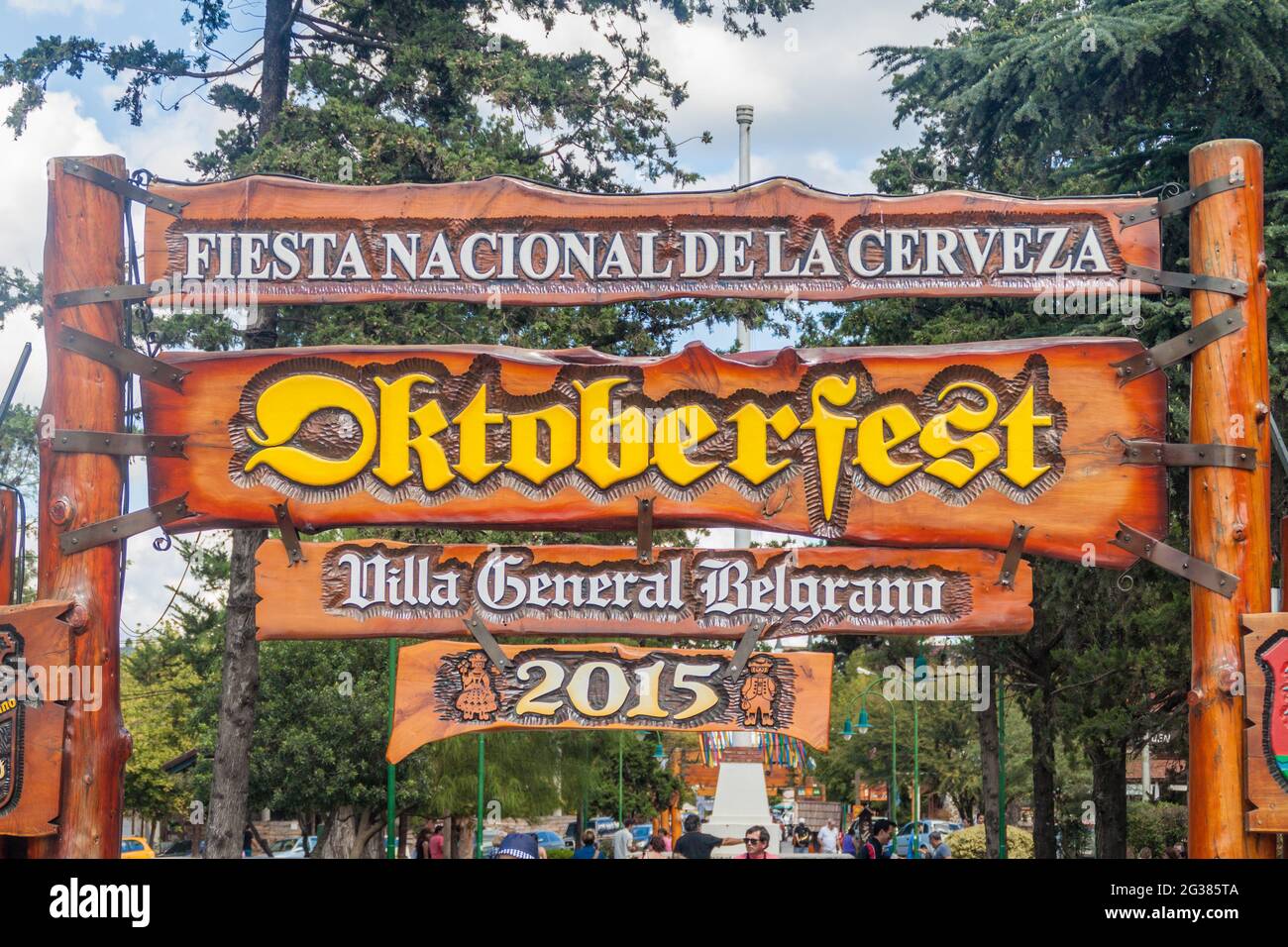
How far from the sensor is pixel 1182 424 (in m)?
14.4

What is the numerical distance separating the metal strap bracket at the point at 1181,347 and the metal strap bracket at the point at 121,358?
220 inches

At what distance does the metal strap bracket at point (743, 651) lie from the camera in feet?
27.8

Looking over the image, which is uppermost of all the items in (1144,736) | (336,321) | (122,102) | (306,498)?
(122,102)

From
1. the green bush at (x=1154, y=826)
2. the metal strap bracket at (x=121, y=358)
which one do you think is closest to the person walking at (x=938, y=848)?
the green bush at (x=1154, y=826)

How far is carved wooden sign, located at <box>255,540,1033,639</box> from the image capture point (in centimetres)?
852

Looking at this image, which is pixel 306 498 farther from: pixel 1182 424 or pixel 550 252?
pixel 1182 424

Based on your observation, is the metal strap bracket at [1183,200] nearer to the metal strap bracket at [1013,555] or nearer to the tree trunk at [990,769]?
the metal strap bracket at [1013,555]

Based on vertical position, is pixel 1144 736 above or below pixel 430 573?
below

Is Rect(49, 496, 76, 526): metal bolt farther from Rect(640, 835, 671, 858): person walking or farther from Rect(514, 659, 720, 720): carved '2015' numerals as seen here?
Rect(640, 835, 671, 858): person walking

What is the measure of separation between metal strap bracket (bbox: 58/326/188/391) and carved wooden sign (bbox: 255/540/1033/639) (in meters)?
1.16

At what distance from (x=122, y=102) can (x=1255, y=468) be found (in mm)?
17028

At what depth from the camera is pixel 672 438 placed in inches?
338

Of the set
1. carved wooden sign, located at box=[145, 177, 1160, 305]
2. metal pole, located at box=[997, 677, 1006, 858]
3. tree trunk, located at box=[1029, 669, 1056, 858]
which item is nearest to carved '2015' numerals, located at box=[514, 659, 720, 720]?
carved wooden sign, located at box=[145, 177, 1160, 305]
